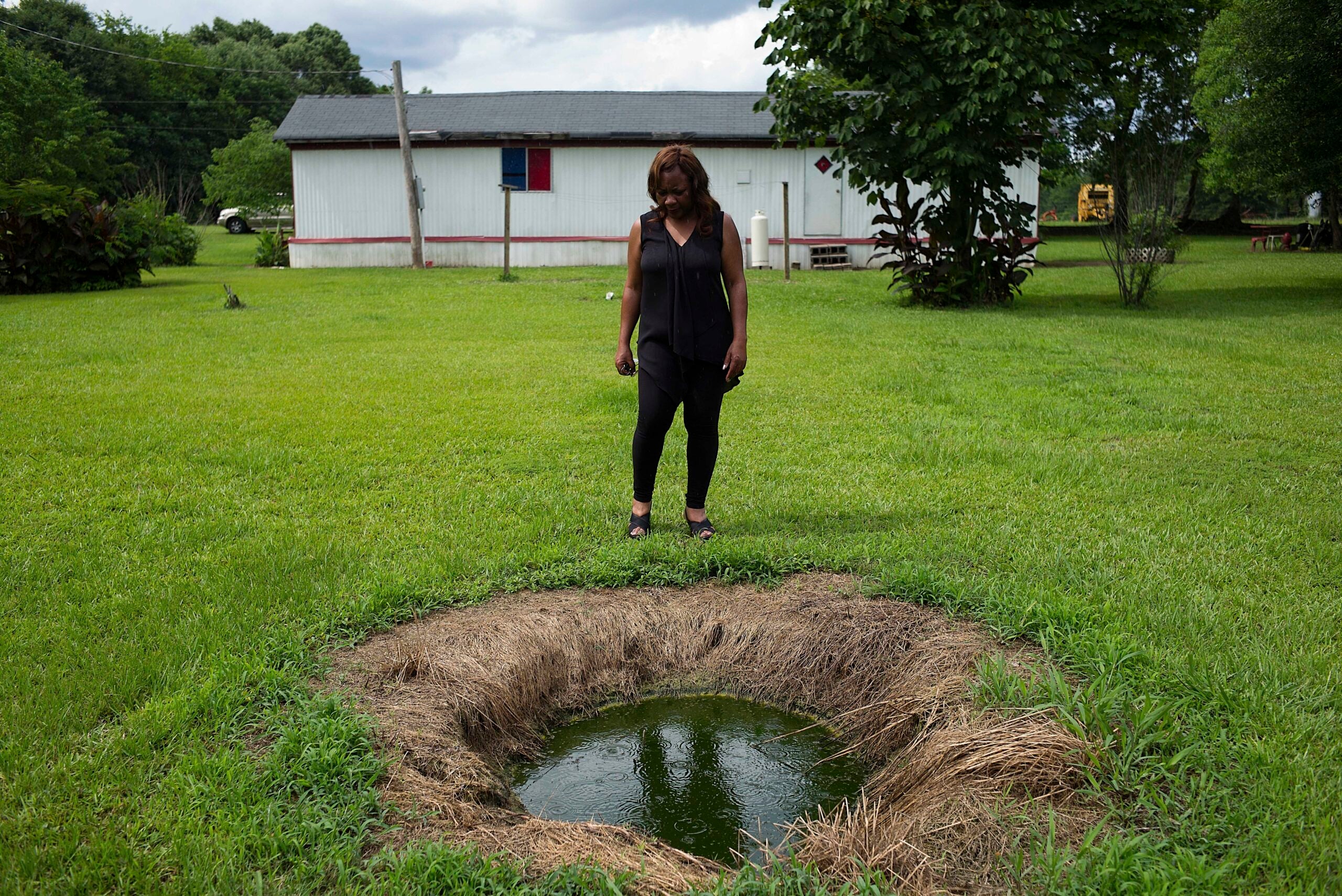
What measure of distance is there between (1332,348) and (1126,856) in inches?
403

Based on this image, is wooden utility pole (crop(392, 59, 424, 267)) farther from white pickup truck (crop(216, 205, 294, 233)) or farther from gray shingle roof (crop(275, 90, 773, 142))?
white pickup truck (crop(216, 205, 294, 233))

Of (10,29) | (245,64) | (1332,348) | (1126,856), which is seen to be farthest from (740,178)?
(245,64)

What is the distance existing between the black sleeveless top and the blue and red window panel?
21.6 metres

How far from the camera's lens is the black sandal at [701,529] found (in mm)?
5107

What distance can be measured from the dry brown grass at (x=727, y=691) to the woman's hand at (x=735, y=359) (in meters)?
1.00

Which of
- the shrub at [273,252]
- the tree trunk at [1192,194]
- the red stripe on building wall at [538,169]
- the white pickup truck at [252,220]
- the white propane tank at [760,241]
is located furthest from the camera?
the white pickup truck at [252,220]

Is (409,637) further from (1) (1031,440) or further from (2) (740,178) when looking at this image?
(2) (740,178)

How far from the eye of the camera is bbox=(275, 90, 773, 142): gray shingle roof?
2512cm

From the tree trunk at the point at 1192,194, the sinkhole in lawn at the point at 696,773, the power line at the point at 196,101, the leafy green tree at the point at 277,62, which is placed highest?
the leafy green tree at the point at 277,62

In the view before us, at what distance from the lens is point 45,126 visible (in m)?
31.8

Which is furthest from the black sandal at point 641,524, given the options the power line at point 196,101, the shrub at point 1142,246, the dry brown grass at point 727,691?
the power line at point 196,101

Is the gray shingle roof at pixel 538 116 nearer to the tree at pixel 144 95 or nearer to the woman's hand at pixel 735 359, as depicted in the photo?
the woman's hand at pixel 735 359

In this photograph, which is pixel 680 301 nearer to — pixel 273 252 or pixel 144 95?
pixel 273 252

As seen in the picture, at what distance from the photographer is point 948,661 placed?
371 cm
